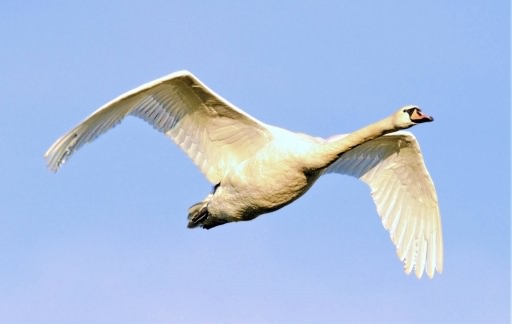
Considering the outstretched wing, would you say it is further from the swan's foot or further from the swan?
the swan's foot

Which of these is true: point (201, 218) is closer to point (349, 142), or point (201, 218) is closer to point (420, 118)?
point (349, 142)

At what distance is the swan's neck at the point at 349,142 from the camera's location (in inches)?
780

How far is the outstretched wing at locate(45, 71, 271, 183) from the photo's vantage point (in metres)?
19.5

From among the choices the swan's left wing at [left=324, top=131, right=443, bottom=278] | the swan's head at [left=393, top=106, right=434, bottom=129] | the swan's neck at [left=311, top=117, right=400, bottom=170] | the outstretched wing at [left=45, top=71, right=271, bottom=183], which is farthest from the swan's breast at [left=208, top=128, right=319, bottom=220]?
the swan's left wing at [left=324, top=131, right=443, bottom=278]

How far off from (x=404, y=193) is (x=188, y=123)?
384cm

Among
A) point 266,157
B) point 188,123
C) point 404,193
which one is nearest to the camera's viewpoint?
point 266,157

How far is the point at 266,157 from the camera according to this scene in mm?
20312

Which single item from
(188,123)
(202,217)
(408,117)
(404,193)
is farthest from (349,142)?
(202,217)

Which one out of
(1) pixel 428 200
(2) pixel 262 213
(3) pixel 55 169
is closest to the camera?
(3) pixel 55 169

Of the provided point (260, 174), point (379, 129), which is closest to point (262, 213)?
point (260, 174)

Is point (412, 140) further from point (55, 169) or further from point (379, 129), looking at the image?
point (55, 169)

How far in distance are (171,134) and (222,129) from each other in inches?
30.5

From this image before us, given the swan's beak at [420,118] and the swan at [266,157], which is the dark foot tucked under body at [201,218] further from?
the swan's beak at [420,118]

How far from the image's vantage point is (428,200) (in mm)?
22344
